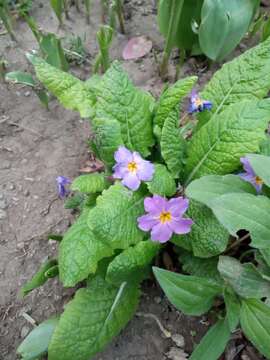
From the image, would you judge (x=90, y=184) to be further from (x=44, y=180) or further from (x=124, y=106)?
(x=44, y=180)

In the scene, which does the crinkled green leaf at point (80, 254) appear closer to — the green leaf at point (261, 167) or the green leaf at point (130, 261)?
the green leaf at point (130, 261)

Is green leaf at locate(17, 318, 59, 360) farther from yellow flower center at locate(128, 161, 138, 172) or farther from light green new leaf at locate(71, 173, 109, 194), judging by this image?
yellow flower center at locate(128, 161, 138, 172)

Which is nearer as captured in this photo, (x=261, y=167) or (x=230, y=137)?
(x=261, y=167)

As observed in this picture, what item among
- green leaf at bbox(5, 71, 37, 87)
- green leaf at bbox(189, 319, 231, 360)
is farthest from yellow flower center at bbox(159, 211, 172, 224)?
green leaf at bbox(5, 71, 37, 87)

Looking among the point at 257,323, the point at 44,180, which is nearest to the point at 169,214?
the point at 257,323

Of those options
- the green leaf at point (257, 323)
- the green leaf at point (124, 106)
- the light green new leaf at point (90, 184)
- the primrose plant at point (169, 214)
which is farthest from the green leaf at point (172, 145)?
the green leaf at point (257, 323)

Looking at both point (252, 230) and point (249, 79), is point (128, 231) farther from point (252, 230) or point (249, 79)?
point (249, 79)

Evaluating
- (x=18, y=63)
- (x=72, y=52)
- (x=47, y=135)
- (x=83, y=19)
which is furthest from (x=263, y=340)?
(x=83, y=19)
